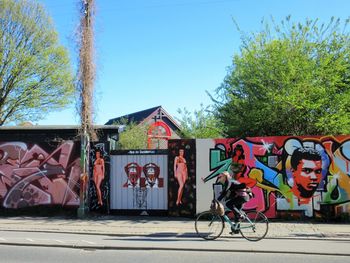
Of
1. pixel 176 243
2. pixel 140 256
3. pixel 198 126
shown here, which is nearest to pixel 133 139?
pixel 198 126

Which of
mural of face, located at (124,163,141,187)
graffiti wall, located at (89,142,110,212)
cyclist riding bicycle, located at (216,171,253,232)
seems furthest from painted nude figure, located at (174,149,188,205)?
cyclist riding bicycle, located at (216,171,253,232)

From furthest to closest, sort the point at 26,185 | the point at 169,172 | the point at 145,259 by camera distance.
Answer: the point at 26,185 < the point at 169,172 < the point at 145,259

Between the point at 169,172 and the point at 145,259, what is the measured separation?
6.75 m

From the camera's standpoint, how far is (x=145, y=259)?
28.7ft

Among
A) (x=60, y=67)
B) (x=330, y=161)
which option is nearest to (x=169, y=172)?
(x=330, y=161)

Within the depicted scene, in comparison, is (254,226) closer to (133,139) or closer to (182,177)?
(182,177)

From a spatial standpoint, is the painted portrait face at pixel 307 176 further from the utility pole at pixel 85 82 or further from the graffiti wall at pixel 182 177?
the utility pole at pixel 85 82

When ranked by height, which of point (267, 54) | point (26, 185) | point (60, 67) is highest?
point (60, 67)

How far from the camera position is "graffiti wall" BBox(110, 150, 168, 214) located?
1562cm

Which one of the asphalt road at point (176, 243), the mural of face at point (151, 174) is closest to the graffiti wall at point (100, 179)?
the mural of face at point (151, 174)

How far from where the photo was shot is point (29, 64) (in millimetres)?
25344

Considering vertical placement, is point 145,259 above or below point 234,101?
below

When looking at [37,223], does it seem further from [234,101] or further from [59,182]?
[234,101]

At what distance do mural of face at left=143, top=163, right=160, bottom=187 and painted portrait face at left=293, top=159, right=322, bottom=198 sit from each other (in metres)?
4.36
